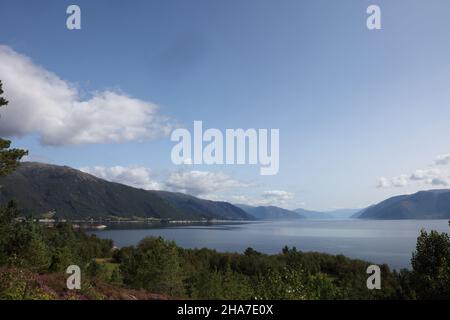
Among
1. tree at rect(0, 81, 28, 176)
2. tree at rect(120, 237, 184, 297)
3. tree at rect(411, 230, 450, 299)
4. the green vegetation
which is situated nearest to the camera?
the green vegetation

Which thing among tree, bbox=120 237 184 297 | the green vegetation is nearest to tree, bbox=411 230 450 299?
the green vegetation

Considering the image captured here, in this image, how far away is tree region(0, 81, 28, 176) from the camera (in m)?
32.2

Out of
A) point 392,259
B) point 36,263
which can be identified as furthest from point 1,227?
point 392,259

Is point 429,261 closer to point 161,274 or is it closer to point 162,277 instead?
point 162,277

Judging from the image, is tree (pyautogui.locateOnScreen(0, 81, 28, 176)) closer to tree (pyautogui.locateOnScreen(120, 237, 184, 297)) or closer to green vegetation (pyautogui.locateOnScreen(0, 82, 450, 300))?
green vegetation (pyautogui.locateOnScreen(0, 82, 450, 300))

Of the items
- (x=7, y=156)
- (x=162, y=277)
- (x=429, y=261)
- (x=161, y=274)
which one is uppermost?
(x=7, y=156)

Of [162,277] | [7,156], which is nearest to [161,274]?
[162,277]

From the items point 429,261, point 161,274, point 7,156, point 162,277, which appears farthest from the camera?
point 161,274

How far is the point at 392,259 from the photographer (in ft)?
500

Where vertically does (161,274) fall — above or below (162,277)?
above

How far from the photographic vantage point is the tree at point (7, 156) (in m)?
32.2

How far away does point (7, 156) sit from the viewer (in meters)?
32.4
